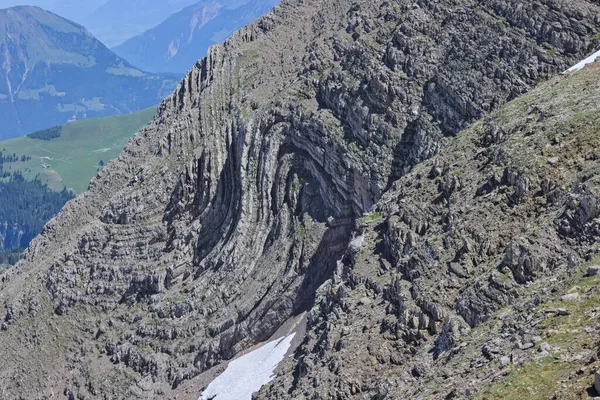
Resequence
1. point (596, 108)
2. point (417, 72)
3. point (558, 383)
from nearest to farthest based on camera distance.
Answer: point (558, 383) → point (596, 108) → point (417, 72)

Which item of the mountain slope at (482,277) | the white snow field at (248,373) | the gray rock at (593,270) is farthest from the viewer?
the white snow field at (248,373)

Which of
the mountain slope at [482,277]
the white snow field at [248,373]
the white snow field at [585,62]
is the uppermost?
the white snow field at [585,62]

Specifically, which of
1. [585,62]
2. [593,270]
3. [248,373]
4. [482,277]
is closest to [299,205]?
[248,373]

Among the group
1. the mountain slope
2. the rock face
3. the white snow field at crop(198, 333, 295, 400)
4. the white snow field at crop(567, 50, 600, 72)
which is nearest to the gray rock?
the mountain slope

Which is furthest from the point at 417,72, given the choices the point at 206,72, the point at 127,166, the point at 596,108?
the point at 127,166

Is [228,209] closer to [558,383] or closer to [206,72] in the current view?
[206,72]

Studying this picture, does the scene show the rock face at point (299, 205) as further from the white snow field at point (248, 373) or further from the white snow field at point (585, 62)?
the white snow field at point (248, 373)

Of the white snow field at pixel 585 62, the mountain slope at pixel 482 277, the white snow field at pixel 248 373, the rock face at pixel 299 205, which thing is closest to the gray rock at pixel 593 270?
the mountain slope at pixel 482 277
